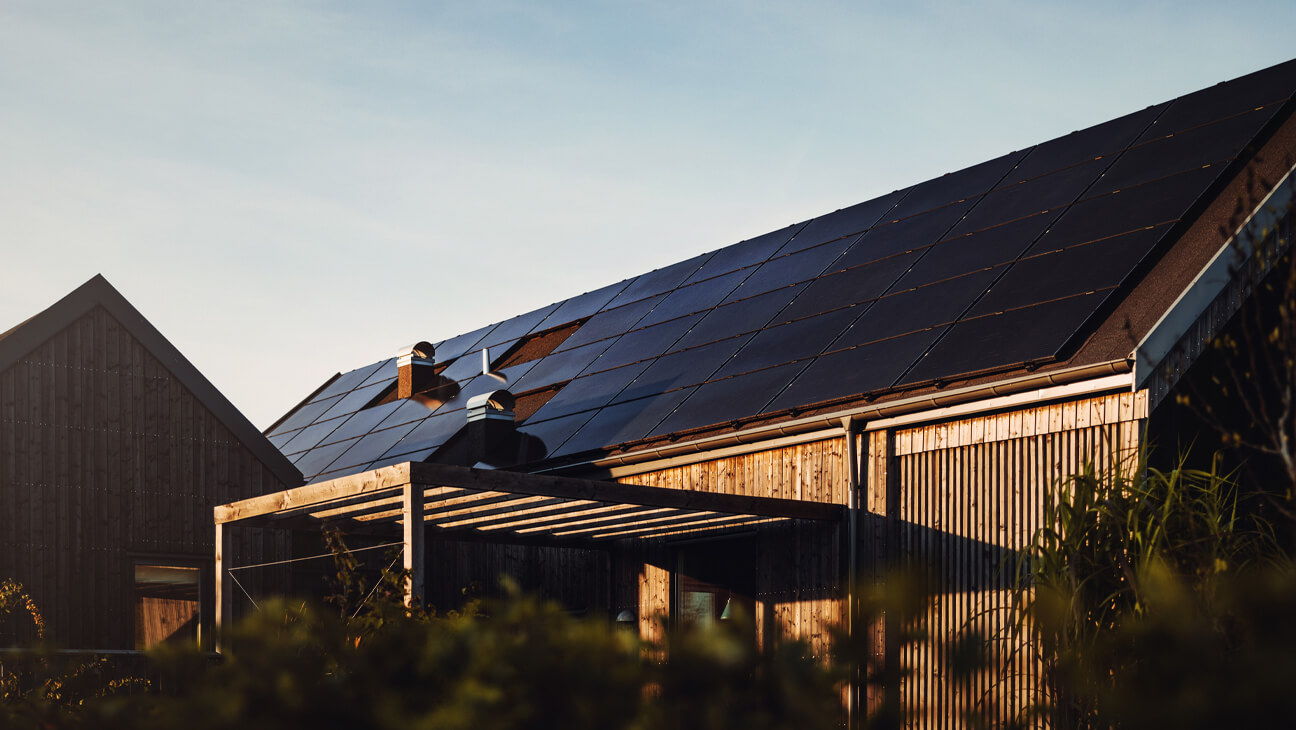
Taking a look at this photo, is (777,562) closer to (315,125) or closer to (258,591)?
(258,591)

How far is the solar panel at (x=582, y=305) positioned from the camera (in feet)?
63.8

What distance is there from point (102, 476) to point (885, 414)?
8.69 m

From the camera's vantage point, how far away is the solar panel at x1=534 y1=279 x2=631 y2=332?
19.4 metres

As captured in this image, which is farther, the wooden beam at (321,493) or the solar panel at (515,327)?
the solar panel at (515,327)

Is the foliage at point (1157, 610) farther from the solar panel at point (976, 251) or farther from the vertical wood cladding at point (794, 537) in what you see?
the solar panel at point (976, 251)

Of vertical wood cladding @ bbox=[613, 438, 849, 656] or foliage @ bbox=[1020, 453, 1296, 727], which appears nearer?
foliage @ bbox=[1020, 453, 1296, 727]

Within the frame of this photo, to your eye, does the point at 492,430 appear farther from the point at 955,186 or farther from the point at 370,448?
the point at 955,186

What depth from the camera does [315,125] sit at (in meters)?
16.9

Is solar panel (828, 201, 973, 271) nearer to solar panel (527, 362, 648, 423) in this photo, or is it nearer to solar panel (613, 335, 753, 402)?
solar panel (613, 335, 753, 402)

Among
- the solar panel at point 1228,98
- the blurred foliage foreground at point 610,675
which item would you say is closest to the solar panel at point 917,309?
the solar panel at point 1228,98

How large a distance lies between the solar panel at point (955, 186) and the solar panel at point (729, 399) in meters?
3.28

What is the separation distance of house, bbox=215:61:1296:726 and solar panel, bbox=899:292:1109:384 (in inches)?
1.1

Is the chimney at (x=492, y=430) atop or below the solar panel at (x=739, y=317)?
below

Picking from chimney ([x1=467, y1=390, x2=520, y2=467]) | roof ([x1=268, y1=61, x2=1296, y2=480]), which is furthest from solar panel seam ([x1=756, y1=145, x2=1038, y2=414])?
chimney ([x1=467, y1=390, x2=520, y2=467])
